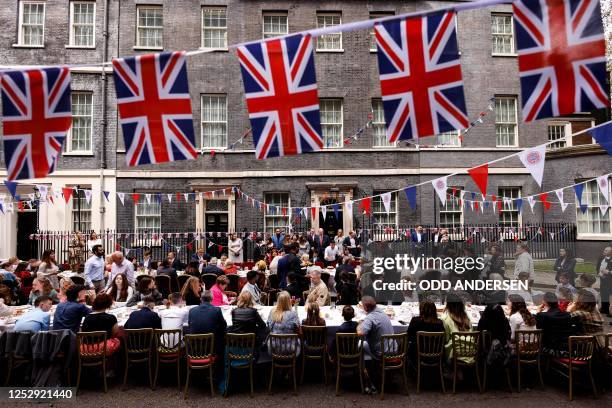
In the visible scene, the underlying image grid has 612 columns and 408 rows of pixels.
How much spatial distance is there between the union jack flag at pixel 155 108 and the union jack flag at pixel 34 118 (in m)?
0.85

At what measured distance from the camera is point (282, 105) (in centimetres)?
601

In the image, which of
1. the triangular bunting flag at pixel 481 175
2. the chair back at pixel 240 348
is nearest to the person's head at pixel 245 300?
the chair back at pixel 240 348

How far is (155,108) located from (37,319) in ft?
12.1

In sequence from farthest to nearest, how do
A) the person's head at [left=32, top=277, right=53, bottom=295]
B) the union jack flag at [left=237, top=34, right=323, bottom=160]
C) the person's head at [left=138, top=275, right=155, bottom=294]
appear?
the person's head at [left=32, top=277, right=53, bottom=295] → the person's head at [left=138, top=275, right=155, bottom=294] → the union jack flag at [left=237, top=34, right=323, bottom=160]

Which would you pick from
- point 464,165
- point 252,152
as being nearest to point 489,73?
point 464,165

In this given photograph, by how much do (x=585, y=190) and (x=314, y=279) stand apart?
1589cm

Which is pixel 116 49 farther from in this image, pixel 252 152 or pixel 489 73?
pixel 489 73

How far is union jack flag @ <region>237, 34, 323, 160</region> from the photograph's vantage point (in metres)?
5.89

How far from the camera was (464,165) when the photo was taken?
1972 cm

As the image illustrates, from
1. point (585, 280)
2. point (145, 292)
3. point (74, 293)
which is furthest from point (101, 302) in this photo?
point (585, 280)

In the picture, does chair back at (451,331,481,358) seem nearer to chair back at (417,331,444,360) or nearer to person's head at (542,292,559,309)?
chair back at (417,331,444,360)

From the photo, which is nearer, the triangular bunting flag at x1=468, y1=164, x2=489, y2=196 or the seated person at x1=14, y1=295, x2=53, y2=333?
the seated person at x1=14, y1=295, x2=53, y2=333

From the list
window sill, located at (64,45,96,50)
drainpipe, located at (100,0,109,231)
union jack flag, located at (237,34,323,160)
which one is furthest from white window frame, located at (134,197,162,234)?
union jack flag, located at (237,34,323,160)

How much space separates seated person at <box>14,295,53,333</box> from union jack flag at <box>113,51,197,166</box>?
282 centimetres
